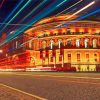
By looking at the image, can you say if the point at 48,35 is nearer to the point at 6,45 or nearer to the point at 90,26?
the point at 90,26

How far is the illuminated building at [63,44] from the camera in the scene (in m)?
99.0

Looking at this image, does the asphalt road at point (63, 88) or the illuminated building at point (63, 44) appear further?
the illuminated building at point (63, 44)

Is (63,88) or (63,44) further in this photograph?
(63,44)

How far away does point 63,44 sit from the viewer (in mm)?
102375

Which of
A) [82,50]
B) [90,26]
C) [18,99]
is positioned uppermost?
[90,26]

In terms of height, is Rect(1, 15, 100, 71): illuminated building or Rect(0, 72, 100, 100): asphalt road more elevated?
Rect(1, 15, 100, 71): illuminated building

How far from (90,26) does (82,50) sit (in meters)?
8.34

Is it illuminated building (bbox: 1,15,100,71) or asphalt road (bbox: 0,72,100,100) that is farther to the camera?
illuminated building (bbox: 1,15,100,71)

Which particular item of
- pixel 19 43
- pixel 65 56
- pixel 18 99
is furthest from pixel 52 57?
pixel 18 99

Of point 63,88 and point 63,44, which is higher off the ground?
point 63,44

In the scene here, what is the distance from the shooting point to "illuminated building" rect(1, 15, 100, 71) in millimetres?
99000

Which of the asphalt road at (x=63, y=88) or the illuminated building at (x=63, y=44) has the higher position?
the illuminated building at (x=63, y=44)

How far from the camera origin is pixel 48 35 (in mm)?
106125

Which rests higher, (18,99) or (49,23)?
(49,23)
